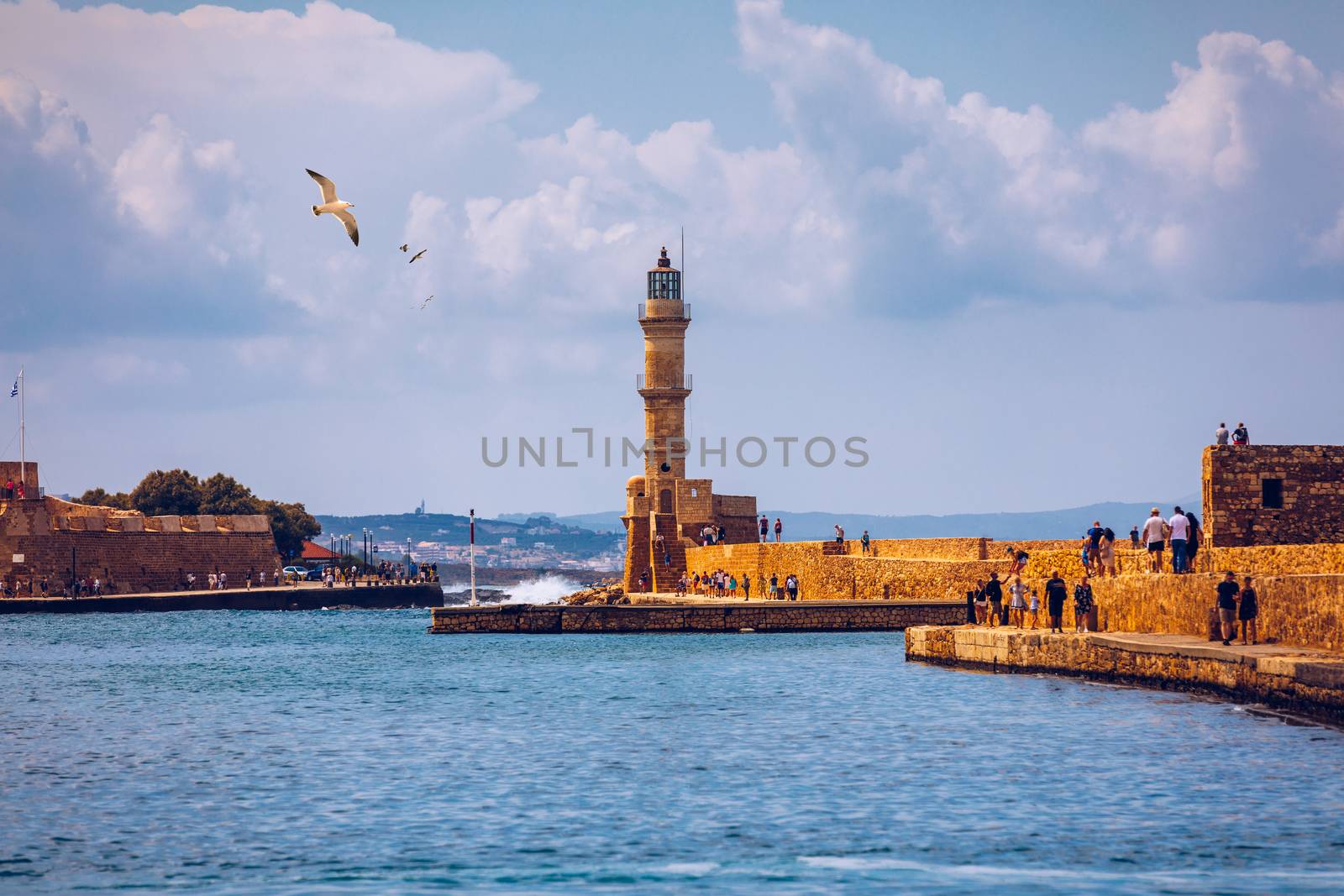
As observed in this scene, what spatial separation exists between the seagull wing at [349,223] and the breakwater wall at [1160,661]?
11329mm

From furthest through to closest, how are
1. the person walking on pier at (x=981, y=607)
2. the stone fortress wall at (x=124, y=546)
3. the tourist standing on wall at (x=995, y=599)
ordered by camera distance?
the stone fortress wall at (x=124, y=546) → the person walking on pier at (x=981, y=607) → the tourist standing on wall at (x=995, y=599)

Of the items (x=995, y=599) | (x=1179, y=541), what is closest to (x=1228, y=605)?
(x=1179, y=541)

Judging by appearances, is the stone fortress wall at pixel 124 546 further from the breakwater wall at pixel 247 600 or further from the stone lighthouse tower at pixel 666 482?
the stone lighthouse tower at pixel 666 482

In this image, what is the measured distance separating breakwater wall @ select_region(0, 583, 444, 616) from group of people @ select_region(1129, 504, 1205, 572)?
5329cm

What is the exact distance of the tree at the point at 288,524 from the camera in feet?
316

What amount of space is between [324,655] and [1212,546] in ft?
72.8

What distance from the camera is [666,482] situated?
5762cm

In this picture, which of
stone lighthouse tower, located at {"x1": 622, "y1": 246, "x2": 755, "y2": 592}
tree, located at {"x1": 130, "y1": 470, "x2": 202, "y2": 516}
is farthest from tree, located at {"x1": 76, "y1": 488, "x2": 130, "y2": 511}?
stone lighthouse tower, located at {"x1": 622, "y1": 246, "x2": 755, "y2": 592}

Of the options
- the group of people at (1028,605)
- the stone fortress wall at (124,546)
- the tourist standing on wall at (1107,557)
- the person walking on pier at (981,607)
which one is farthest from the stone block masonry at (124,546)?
the tourist standing on wall at (1107,557)

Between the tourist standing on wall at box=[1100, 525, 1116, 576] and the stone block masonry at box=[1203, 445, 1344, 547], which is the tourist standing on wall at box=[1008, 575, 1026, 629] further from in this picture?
the stone block masonry at box=[1203, 445, 1344, 547]

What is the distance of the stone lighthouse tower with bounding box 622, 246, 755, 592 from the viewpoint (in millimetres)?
57281

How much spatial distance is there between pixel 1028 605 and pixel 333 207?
1245 cm

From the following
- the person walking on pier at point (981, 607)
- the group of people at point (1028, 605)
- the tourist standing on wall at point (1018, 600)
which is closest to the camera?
the group of people at point (1028, 605)

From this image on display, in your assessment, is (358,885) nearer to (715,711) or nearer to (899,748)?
(899,748)
